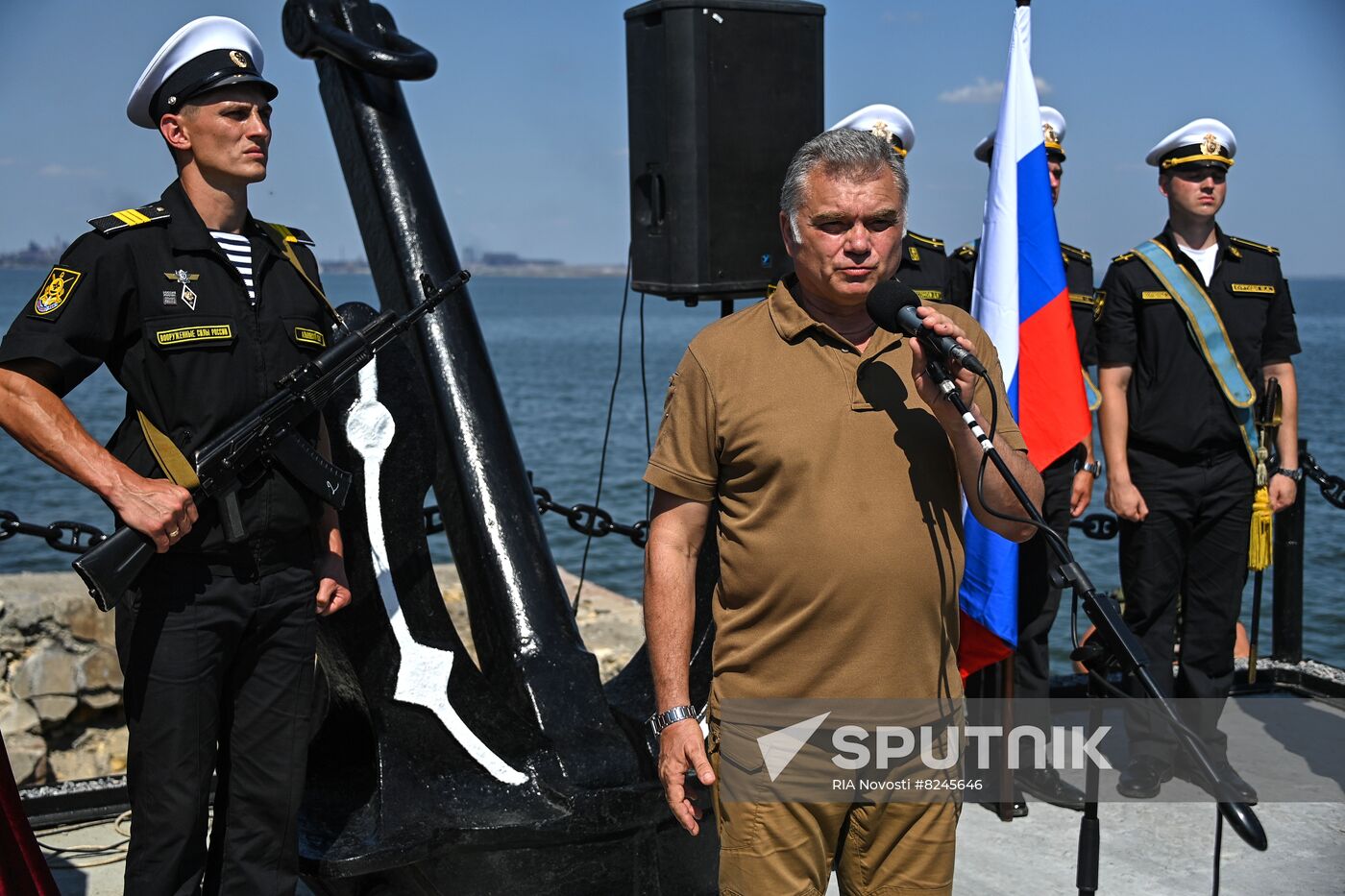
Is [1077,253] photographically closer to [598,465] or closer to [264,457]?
[264,457]

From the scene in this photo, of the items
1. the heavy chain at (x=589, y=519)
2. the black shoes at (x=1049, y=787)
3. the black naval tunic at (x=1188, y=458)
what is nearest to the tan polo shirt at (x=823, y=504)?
the black shoes at (x=1049, y=787)

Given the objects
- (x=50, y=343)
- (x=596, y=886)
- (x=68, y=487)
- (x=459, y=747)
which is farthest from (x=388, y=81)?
(x=68, y=487)

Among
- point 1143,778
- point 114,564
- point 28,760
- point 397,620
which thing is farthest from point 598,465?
point 114,564

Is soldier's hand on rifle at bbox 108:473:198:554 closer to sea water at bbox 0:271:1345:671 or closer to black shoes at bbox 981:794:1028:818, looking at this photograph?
sea water at bbox 0:271:1345:671

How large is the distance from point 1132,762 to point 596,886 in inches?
77.8

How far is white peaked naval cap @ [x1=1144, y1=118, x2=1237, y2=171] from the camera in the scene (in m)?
4.23

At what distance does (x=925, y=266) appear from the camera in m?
4.17

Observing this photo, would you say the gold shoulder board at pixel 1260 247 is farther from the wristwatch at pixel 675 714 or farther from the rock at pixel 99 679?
the rock at pixel 99 679

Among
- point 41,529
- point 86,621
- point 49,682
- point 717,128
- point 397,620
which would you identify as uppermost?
point 717,128

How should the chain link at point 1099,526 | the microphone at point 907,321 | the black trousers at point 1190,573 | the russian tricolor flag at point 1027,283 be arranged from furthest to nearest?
the chain link at point 1099,526 → the black trousers at point 1190,573 → the russian tricolor flag at point 1027,283 → the microphone at point 907,321

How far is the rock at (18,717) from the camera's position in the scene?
22.6 feet

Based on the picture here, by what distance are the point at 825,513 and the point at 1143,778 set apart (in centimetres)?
238

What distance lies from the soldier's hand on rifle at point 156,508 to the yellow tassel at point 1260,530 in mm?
3078

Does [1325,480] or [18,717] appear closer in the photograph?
[1325,480]
